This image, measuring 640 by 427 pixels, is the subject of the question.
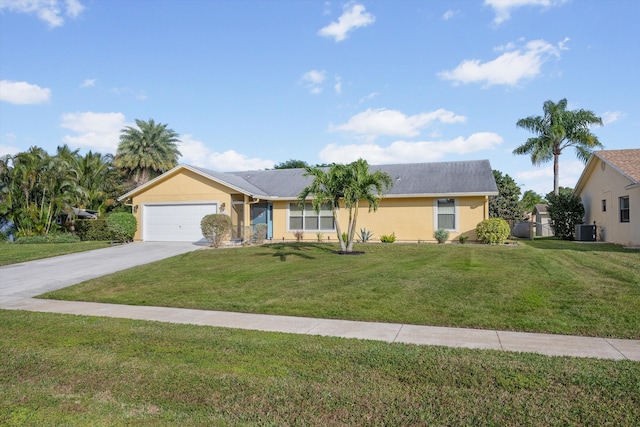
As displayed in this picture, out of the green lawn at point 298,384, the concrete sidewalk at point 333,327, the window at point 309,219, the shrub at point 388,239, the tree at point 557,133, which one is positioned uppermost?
the tree at point 557,133

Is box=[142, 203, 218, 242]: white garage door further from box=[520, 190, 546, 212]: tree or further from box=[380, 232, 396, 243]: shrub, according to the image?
box=[520, 190, 546, 212]: tree

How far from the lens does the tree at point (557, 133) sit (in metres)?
29.2

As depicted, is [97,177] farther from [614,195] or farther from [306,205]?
[614,195]

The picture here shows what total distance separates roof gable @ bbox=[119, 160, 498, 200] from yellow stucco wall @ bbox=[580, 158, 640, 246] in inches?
217

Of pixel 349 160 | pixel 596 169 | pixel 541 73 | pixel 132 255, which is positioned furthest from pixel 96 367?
pixel 596 169

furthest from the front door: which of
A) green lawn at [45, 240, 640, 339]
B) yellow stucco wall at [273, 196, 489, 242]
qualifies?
green lawn at [45, 240, 640, 339]

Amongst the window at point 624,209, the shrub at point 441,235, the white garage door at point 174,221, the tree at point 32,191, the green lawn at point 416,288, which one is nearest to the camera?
the green lawn at point 416,288

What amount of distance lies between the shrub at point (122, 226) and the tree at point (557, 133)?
27.0 meters

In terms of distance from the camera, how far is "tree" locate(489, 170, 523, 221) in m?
33.3

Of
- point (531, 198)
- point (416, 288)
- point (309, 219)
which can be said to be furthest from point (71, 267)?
point (531, 198)

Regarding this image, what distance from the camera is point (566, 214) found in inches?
960

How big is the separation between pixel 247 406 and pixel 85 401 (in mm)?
1538

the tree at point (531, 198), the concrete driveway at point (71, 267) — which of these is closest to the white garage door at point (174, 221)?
the concrete driveway at point (71, 267)

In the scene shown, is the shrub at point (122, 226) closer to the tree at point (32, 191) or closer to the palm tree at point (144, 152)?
the tree at point (32, 191)
